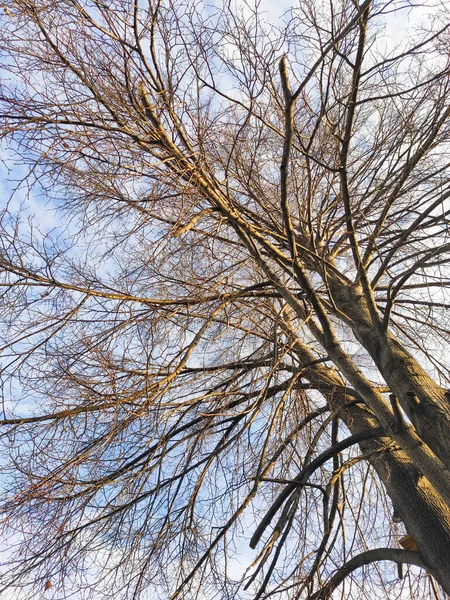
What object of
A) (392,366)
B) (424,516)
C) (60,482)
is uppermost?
(60,482)

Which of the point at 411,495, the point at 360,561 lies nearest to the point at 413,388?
the point at 411,495

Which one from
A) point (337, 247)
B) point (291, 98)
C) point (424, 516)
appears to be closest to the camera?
point (291, 98)

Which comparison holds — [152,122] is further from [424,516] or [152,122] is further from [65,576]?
[65,576]

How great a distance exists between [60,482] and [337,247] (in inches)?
107

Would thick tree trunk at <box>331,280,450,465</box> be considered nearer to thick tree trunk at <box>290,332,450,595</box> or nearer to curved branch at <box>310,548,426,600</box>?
thick tree trunk at <box>290,332,450,595</box>

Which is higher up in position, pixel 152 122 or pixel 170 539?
pixel 152 122

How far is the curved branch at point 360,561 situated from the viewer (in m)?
2.61

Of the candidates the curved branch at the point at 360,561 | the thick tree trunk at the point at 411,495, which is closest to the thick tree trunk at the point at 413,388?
the thick tree trunk at the point at 411,495

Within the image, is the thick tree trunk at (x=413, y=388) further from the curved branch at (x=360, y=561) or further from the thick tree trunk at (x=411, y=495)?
the curved branch at (x=360, y=561)

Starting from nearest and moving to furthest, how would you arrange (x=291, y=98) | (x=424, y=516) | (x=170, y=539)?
(x=291, y=98) → (x=424, y=516) → (x=170, y=539)

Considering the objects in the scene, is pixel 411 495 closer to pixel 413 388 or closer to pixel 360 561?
pixel 360 561

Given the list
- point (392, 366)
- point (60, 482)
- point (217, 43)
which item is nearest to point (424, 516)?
point (392, 366)

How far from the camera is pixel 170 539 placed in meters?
3.23

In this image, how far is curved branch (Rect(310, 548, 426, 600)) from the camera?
2.61 meters
